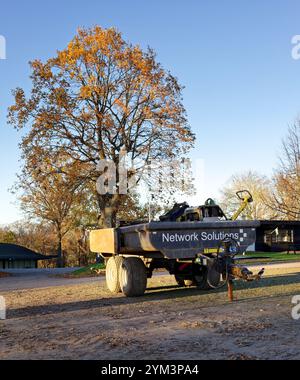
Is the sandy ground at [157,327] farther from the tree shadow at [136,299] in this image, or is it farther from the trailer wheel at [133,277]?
the trailer wheel at [133,277]

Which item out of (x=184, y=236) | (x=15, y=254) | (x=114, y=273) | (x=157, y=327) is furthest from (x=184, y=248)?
(x=15, y=254)

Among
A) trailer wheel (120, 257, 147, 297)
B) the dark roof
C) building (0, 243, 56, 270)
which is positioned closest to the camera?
trailer wheel (120, 257, 147, 297)

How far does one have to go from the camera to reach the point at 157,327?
801cm

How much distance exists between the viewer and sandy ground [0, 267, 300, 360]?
6.28m

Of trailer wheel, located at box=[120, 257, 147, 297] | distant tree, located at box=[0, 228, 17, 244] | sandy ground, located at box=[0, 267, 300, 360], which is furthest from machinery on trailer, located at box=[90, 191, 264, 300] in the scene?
distant tree, located at box=[0, 228, 17, 244]

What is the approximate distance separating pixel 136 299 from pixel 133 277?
57 centimetres

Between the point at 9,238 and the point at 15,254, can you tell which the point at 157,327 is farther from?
the point at 9,238

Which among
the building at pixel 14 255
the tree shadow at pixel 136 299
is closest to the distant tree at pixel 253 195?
the building at pixel 14 255

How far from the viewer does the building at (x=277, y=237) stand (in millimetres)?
11430

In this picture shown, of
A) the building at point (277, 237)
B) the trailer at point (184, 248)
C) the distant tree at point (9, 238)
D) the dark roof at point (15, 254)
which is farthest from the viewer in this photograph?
the distant tree at point (9, 238)

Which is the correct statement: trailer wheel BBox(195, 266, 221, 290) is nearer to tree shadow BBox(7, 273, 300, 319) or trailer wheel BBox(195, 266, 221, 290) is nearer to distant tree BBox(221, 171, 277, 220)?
tree shadow BBox(7, 273, 300, 319)

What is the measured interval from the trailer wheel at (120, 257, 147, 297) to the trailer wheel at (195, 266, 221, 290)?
5.26ft

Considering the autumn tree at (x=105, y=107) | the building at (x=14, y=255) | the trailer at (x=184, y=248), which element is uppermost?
the autumn tree at (x=105, y=107)
